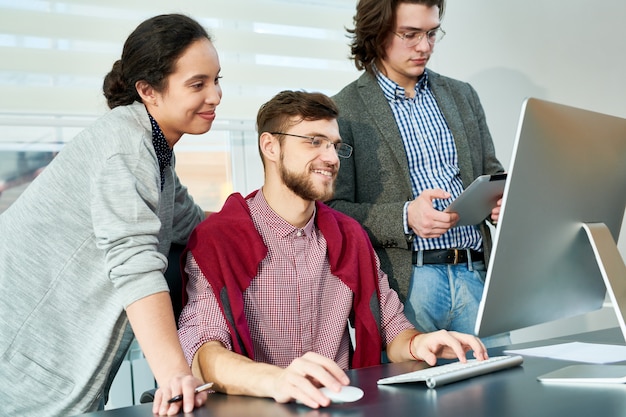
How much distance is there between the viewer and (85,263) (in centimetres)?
155

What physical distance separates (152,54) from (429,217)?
785 mm

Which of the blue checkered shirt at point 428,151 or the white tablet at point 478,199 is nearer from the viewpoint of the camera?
the white tablet at point 478,199

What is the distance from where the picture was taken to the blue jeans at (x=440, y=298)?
6.82 feet

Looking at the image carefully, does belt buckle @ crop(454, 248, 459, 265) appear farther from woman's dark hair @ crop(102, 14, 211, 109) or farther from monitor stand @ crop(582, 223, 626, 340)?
woman's dark hair @ crop(102, 14, 211, 109)

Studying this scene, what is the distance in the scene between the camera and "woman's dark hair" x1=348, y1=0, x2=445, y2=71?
7.38 ft

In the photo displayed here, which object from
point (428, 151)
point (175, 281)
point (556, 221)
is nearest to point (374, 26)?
point (428, 151)

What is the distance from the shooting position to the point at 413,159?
2.19 meters

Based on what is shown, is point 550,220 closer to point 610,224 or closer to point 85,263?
point 610,224

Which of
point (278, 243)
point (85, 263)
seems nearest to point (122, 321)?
point (85, 263)

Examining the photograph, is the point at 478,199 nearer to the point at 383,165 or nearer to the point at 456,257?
the point at 456,257

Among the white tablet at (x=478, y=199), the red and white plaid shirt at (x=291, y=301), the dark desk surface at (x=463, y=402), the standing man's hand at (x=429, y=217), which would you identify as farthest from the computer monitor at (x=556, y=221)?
the red and white plaid shirt at (x=291, y=301)

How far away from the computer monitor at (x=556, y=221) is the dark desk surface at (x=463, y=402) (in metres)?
0.10

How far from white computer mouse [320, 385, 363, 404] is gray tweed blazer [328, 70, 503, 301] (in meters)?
0.87

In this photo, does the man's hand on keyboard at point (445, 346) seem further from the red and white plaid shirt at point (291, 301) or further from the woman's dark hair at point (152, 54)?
the woman's dark hair at point (152, 54)
